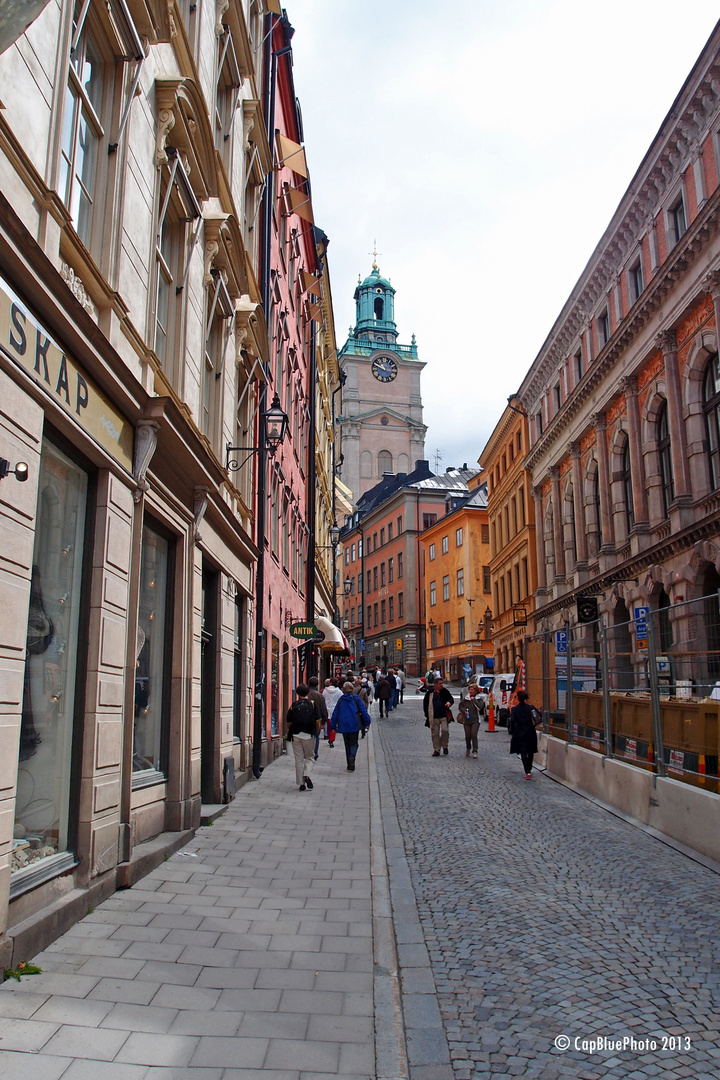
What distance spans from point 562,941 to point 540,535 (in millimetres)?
38237

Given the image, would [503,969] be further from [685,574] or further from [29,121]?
[685,574]

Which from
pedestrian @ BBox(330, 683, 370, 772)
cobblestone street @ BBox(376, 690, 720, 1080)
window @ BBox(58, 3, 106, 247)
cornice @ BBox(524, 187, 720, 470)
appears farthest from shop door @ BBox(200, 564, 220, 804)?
cornice @ BBox(524, 187, 720, 470)

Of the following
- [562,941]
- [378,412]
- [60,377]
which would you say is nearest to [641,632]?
[562,941]

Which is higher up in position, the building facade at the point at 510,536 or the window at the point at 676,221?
the window at the point at 676,221

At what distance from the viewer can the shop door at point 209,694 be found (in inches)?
454

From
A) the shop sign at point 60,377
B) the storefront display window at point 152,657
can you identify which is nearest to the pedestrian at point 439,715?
the storefront display window at point 152,657

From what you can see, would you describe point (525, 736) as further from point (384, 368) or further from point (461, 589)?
point (384, 368)

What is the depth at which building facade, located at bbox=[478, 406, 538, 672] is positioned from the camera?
46062mm

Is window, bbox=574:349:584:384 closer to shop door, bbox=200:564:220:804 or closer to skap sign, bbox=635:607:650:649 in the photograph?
skap sign, bbox=635:607:650:649

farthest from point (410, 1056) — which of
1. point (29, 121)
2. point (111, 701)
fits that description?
point (29, 121)

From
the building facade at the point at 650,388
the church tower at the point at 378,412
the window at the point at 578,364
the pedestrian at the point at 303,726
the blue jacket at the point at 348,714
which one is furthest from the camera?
the church tower at the point at 378,412

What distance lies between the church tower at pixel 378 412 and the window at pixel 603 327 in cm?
6217

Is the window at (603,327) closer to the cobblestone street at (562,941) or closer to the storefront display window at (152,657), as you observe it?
the cobblestone street at (562,941)

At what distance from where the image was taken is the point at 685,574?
24.0 meters
